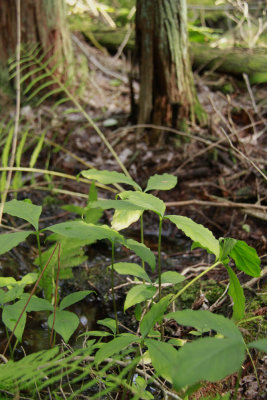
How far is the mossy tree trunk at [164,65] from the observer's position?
8.35ft

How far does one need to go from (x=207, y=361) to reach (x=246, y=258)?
17.7 inches

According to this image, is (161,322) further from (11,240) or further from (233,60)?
(233,60)

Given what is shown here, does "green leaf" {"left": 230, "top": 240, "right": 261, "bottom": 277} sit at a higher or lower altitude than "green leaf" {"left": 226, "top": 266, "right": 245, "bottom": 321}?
higher

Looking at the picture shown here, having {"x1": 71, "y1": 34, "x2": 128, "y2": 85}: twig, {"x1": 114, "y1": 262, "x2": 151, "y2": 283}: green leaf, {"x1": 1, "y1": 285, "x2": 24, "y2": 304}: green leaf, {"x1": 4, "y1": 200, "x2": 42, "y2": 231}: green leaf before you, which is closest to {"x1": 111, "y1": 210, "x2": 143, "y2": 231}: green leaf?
{"x1": 114, "y1": 262, "x2": 151, "y2": 283}: green leaf

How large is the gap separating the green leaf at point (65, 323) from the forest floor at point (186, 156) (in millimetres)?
654

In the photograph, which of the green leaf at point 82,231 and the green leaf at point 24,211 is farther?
the green leaf at point 24,211

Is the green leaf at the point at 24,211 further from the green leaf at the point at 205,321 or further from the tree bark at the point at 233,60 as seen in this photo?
the tree bark at the point at 233,60

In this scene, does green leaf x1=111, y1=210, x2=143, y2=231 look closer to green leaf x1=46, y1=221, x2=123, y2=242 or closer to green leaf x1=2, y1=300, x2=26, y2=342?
green leaf x1=46, y1=221, x2=123, y2=242

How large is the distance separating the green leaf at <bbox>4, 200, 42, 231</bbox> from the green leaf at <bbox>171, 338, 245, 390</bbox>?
59 cm

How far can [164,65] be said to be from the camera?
8.69 ft

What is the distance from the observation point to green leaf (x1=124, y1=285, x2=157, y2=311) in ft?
3.40

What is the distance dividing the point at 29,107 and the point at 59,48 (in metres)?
0.54

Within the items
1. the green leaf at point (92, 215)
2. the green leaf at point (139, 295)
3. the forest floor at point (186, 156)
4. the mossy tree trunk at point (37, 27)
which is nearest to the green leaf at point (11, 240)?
the green leaf at point (139, 295)

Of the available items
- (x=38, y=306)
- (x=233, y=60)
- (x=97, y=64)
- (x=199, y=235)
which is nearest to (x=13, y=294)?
(x=38, y=306)
